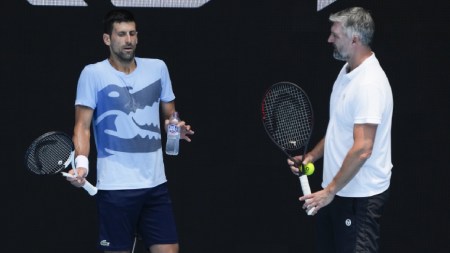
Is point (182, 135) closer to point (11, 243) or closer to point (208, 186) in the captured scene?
point (208, 186)

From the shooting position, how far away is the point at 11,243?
20.4 feet

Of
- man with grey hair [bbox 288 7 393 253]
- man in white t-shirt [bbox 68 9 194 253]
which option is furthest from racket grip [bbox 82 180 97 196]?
man with grey hair [bbox 288 7 393 253]

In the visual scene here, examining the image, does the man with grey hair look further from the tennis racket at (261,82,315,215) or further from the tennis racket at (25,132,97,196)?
the tennis racket at (25,132,97,196)

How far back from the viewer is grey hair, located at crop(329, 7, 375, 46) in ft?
16.6

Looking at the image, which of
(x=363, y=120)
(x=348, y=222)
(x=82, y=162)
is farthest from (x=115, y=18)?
(x=348, y=222)

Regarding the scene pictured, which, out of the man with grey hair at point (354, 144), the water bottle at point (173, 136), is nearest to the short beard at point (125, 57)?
the water bottle at point (173, 136)

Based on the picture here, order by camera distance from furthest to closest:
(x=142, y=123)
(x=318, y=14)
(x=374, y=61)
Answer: (x=318, y=14)
(x=142, y=123)
(x=374, y=61)

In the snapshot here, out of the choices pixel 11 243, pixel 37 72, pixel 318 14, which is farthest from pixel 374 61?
pixel 11 243

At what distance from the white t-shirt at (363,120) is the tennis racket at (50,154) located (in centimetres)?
112

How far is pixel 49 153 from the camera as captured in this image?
17.3 ft

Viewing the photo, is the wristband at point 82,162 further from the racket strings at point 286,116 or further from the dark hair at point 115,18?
the racket strings at point 286,116

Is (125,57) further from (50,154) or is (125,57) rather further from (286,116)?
(286,116)

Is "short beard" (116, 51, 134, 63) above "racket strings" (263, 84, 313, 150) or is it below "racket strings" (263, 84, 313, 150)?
above

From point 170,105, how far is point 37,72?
0.83 meters
